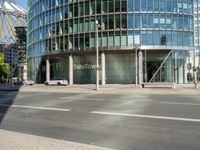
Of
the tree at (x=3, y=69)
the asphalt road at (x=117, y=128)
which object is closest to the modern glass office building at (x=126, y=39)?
the asphalt road at (x=117, y=128)

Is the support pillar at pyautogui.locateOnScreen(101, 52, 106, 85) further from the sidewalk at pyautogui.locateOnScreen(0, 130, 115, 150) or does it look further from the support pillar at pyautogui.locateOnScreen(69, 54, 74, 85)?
the sidewalk at pyautogui.locateOnScreen(0, 130, 115, 150)

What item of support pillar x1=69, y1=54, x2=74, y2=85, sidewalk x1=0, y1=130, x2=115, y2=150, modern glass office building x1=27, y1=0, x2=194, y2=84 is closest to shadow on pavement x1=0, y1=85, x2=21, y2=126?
sidewalk x1=0, y1=130, x2=115, y2=150

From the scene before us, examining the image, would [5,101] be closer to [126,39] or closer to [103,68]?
[126,39]

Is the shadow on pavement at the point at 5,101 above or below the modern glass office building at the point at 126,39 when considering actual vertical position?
below

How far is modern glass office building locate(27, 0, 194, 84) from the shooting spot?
177ft

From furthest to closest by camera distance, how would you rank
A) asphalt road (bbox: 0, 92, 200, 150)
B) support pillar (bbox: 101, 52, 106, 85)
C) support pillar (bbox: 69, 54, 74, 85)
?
support pillar (bbox: 69, 54, 74, 85)
support pillar (bbox: 101, 52, 106, 85)
asphalt road (bbox: 0, 92, 200, 150)

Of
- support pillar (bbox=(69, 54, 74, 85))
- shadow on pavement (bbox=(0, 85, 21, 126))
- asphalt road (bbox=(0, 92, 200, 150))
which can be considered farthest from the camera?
support pillar (bbox=(69, 54, 74, 85))

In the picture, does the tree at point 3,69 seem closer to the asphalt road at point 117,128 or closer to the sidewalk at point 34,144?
the asphalt road at point 117,128

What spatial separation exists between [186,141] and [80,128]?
3.45 meters

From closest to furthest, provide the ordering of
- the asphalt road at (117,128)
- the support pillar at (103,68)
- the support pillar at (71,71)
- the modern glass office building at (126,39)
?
the asphalt road at (117,128) < the modern glass office building at (126,39) < the support pillar at (103,68) < the support pillar at (71,71)

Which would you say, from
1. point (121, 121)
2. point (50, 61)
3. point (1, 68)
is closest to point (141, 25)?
point (50, 61)

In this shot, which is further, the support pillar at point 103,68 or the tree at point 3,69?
the tree at point 3,69

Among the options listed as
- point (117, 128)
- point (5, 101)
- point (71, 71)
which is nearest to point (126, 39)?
point (71, 71)

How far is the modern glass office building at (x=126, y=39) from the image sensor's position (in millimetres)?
53938
